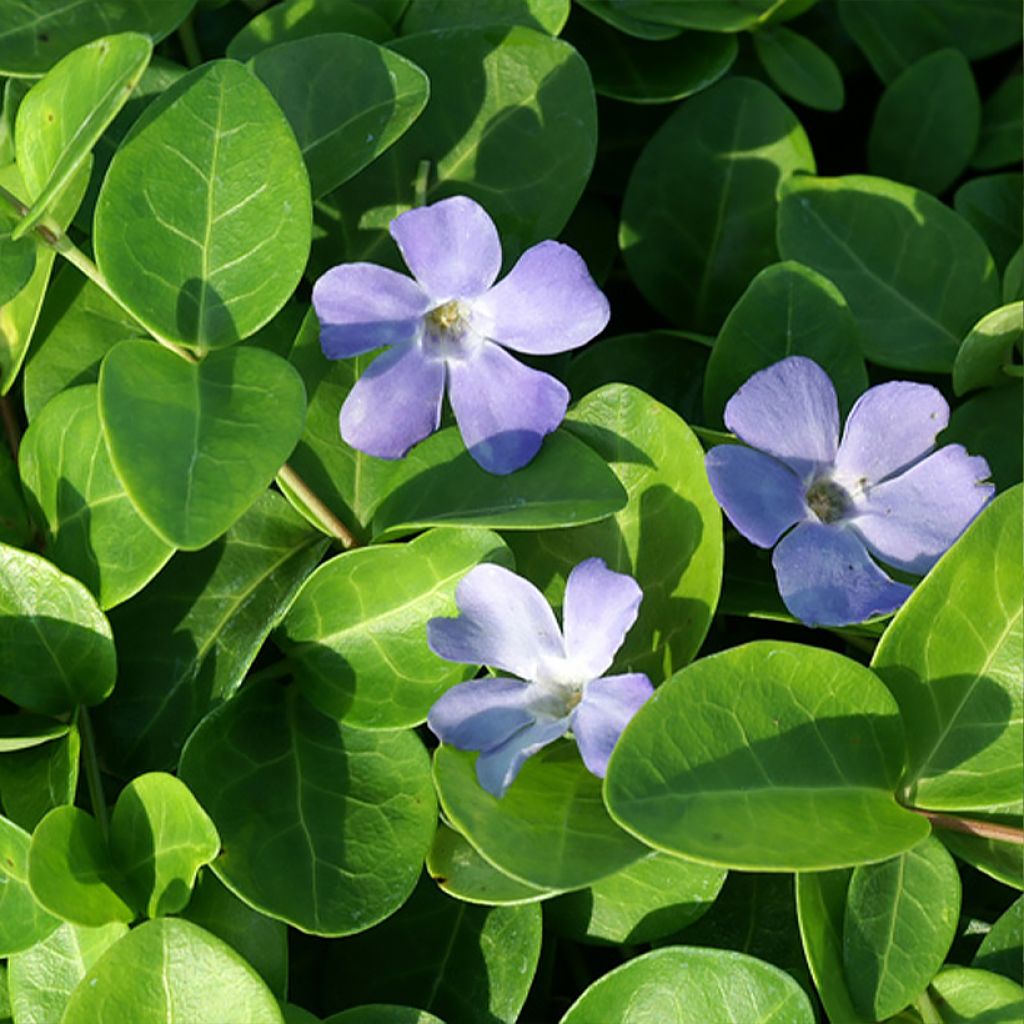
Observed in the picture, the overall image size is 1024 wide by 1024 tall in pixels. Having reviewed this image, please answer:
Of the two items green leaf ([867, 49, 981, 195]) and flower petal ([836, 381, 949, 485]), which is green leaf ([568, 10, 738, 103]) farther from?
flower petal ([836, 381, 949, 485])

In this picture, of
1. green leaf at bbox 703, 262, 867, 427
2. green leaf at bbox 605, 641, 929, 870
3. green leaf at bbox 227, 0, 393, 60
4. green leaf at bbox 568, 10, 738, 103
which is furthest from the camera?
green leaf at bbox 568, 10, 738, 103

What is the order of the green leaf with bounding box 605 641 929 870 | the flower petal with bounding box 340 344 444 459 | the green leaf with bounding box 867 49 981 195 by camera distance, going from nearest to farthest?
the green leaf with bounding box 605 641 929 870 < the flower petal with bounding box 340 344 444 459 < the green leaf with bounding box 867 49 981 195

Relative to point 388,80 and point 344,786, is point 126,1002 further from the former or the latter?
point 388,80

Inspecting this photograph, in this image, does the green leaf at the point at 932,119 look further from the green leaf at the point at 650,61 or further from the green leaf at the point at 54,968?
the green leaf at the point at 54,968

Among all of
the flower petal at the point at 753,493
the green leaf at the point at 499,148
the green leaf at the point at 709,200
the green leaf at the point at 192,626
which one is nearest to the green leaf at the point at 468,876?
the green leaf at the point at 192,626

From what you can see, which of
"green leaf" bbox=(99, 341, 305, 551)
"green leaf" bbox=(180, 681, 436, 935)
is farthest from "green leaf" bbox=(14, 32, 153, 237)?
"green leaf" bbox=(180, 681, 436, 935)

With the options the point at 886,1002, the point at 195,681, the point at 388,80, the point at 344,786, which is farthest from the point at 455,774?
A: the point at 388,80
